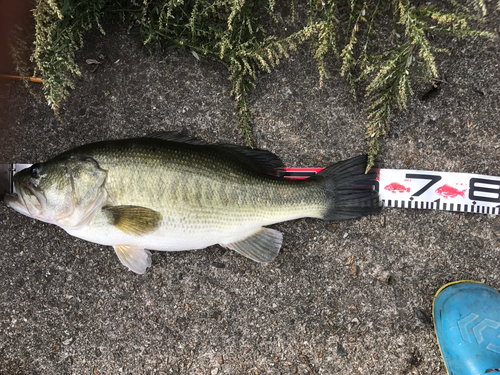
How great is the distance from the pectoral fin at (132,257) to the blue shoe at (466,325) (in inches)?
81.0

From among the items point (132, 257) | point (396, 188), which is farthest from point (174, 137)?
point (396, 188)

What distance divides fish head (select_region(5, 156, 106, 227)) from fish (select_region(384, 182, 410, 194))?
189cm

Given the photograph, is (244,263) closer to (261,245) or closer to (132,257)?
(261,245)

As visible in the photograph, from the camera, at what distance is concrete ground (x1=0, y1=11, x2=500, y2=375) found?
7.68 ft

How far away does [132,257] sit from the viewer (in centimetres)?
217

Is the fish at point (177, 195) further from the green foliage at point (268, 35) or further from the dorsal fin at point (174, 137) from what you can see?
the green foliage at point (268, 35)

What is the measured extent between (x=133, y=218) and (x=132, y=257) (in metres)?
0.36

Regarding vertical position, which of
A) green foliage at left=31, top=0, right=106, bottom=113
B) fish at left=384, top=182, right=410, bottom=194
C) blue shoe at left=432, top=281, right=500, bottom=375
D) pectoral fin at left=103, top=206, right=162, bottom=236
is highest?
green foliage at left=31, top=0, right=106, bottom=113

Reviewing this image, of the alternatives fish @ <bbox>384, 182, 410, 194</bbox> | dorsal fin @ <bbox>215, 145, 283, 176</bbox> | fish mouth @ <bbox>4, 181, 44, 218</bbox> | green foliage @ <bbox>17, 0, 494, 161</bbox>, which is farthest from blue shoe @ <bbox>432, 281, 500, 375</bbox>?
fish mouth @ <bbox>4, 181, 44, 218</bbox>

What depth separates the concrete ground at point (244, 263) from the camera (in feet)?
7.68

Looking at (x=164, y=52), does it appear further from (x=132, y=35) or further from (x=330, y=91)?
(x=330, y=91)

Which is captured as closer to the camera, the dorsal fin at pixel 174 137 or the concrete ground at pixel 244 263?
the dorsal fin at pixel 174 137

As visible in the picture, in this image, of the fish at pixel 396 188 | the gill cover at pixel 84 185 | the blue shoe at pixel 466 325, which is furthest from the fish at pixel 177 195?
Answer: the blue shoe at pixel 466 325

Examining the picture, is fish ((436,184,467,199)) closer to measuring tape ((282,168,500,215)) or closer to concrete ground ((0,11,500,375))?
measuring tape ((282,168,500,215))
